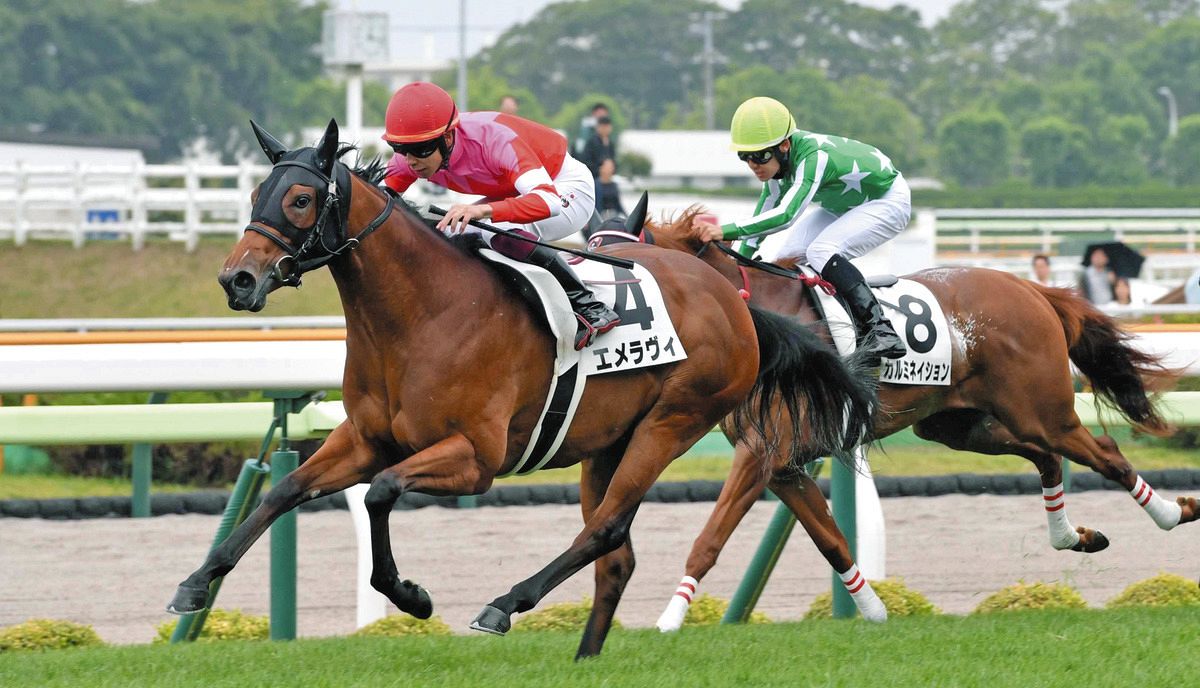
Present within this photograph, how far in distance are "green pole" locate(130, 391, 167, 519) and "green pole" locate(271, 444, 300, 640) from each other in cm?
216

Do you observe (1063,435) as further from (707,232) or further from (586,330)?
(586,330)

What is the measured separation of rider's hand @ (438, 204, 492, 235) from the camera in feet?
→ 13.2

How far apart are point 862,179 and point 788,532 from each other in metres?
1.15

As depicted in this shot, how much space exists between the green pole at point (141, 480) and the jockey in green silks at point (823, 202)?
2557 millimetres

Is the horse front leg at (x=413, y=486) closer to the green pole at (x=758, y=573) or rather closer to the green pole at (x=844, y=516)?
the green pole at (x=758, y=573)

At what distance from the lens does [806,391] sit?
4707mm

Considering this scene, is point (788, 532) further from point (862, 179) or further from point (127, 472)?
point (127, 472)

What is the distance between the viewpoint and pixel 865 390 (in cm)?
473

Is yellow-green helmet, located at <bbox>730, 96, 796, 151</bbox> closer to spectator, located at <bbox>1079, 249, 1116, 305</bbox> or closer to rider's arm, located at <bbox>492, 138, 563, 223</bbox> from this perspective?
rider's arm, located at <bbox>492, 138, 563, 223</bbox>

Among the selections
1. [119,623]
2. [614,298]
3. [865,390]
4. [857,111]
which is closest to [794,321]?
[865,390]

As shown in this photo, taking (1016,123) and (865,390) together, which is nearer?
(865,390)

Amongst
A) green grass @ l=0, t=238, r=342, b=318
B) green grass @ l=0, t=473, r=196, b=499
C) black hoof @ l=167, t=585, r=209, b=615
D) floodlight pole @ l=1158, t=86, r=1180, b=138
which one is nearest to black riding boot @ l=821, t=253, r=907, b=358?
black hoof @ l=167, t=585, r=209, b=615

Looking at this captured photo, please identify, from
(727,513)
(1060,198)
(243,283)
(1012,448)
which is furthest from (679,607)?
(1060,198)

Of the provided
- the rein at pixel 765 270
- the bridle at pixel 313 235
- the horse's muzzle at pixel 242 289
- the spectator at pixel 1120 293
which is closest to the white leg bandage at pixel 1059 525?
the rein at pixel 765 270
